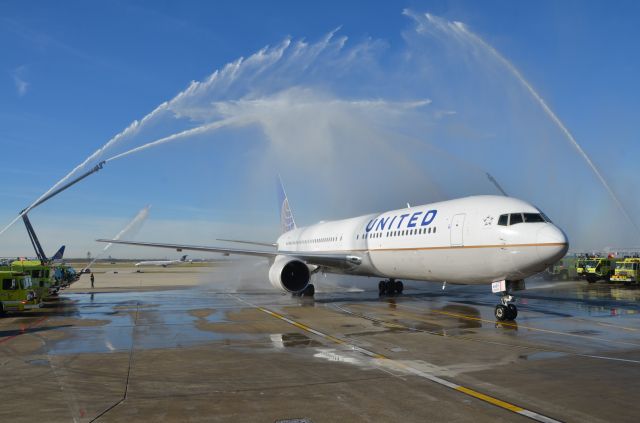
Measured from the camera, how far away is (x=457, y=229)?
58.5ft

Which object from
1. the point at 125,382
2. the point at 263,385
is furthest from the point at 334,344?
the point at 125,382

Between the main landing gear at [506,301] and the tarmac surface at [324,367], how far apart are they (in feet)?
1.46

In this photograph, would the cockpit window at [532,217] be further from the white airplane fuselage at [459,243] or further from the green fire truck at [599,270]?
the green fire truck at [599,270]

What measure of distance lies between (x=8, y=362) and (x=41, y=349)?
1457 mm

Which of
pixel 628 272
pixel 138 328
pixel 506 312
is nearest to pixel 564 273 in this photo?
pixel 628 272

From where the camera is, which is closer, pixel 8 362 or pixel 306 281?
pixel 8 362

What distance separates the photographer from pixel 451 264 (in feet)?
59.4

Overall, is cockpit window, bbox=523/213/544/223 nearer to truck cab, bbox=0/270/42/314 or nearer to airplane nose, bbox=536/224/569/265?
airplane nose, bbox=536/224/569/265

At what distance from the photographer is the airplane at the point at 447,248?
1532cm

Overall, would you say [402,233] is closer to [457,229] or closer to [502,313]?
[457,229]

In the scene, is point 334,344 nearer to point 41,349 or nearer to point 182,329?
point 182,329

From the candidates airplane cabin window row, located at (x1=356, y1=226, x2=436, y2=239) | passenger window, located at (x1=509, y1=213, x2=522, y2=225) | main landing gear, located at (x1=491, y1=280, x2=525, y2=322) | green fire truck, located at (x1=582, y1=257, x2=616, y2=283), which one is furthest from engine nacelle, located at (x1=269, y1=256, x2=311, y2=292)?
green fire truck, located at (x1=582, y1=257, x2=616, y2=283)

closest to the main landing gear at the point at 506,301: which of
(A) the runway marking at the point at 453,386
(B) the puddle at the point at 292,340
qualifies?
(A) the runway marking at the point at 453,386

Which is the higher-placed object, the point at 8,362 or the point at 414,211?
the point at 414,211
